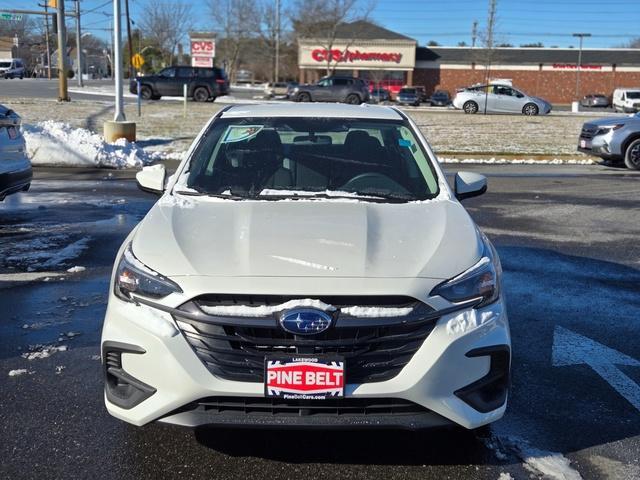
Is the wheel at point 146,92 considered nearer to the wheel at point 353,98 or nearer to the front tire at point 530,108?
the wheel at point 353,98

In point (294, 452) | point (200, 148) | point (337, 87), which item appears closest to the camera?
point (294, 452)

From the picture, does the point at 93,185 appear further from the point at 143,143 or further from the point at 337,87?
the point at 337,87

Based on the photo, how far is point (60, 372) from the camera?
4145 millimetres

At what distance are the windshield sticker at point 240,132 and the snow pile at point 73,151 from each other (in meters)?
9.96

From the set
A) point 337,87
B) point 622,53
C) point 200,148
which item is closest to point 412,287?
point 200,148

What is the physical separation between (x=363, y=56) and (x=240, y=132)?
2430 inches

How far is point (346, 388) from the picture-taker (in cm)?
285

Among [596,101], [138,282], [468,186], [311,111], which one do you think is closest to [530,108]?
[596,101]

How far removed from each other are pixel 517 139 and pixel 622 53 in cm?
5637

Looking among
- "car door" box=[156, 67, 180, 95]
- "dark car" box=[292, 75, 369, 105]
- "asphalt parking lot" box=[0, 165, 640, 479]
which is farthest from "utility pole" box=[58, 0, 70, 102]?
"asphalt parking lot" box=[0, 165, 640, 479]

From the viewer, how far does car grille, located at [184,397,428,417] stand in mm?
2873

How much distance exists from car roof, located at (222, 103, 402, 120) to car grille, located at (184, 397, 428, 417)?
2496 mm

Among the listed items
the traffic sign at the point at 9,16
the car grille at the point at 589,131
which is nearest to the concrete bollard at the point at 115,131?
the car grille at the point at 589,131

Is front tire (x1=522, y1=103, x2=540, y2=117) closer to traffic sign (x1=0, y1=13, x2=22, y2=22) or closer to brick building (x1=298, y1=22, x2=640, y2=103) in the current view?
traffic sign (x1=0, y1=13, x2=22, y2=22)
